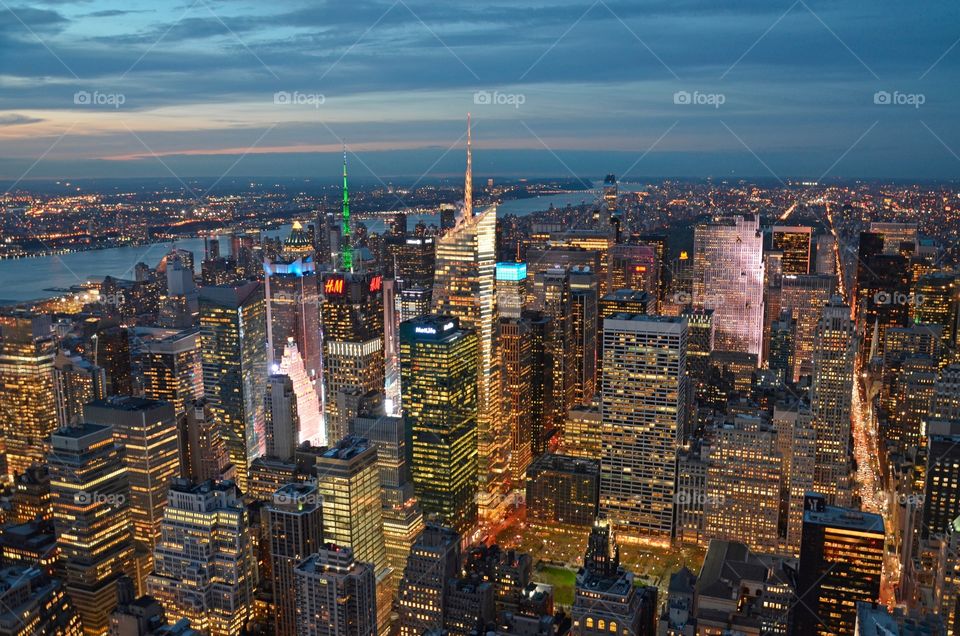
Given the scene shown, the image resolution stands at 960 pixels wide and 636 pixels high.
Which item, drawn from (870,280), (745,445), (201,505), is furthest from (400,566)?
(870,280)

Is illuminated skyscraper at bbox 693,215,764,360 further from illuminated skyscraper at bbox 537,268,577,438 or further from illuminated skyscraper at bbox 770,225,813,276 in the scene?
illuminated skyscraper at bbox 537,268,577,438

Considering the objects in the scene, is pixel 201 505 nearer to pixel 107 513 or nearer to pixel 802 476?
pixel 107 513

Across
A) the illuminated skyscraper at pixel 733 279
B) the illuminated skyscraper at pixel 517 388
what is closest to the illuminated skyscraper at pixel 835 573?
the illuminated skyscraper at pixel 517 388

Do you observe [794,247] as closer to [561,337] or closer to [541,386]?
[561,337]

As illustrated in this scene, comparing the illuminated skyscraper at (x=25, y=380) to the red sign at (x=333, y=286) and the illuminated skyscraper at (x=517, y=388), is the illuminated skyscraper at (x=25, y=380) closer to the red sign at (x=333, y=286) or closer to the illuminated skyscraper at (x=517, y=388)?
the red sign at (x=333, y=286)

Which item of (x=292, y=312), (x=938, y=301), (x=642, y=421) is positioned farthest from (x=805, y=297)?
(x=292, y=312)

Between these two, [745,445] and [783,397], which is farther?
[783,397]
